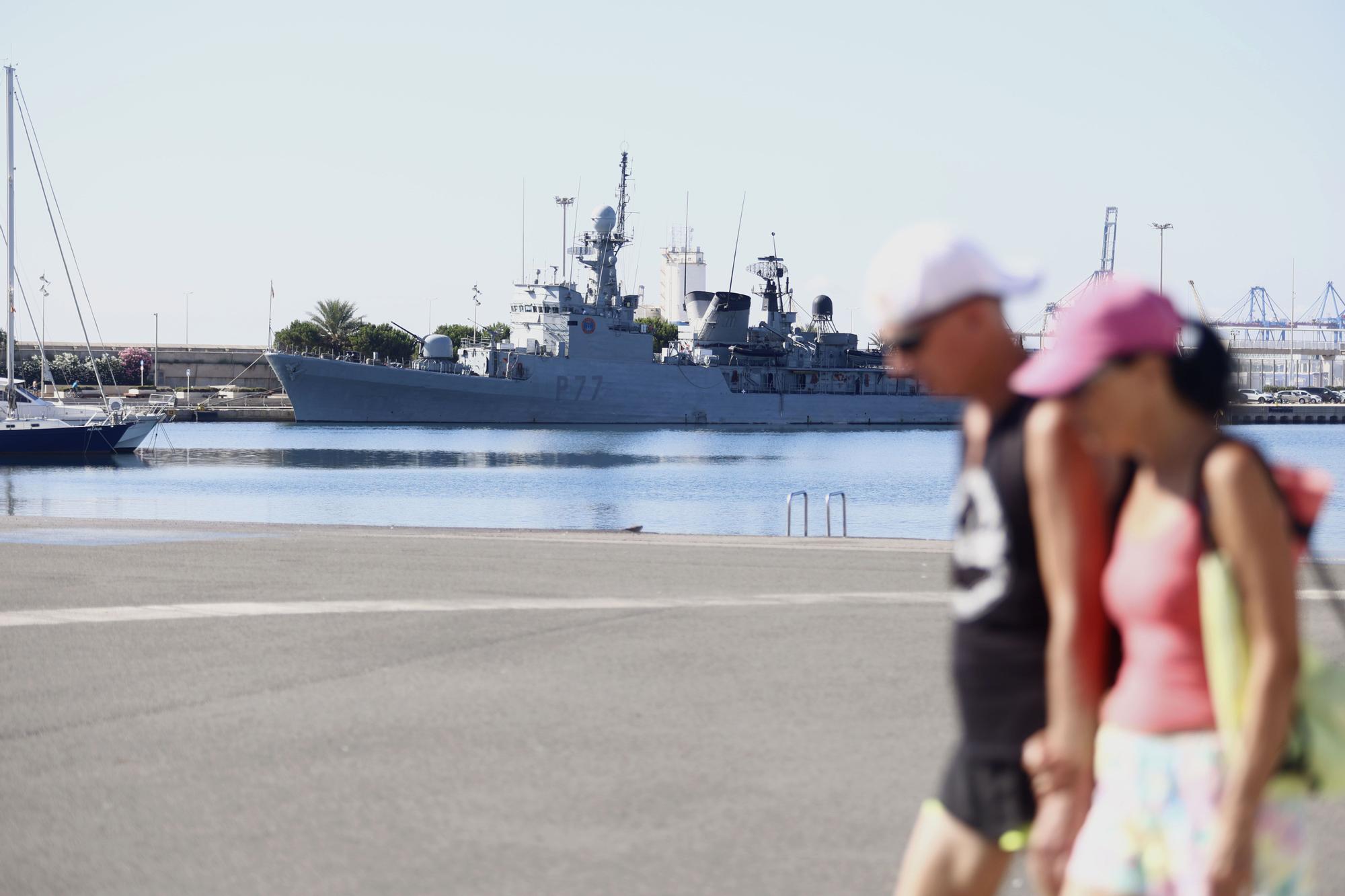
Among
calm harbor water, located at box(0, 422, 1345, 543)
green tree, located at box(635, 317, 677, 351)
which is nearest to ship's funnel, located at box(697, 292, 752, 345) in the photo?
calm harbor water, located at box(0, 422, 1345, 543)

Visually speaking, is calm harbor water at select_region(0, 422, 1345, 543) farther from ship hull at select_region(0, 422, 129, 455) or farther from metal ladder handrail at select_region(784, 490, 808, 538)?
metal ladder handrail at select_region(784, 490, 808, 538)

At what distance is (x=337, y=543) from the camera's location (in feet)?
48.5

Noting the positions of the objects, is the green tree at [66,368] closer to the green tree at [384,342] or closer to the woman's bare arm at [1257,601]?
the green tree at [384,342]

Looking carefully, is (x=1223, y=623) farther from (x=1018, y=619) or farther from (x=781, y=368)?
(x=781, y=368)

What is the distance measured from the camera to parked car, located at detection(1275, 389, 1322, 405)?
5674 inches

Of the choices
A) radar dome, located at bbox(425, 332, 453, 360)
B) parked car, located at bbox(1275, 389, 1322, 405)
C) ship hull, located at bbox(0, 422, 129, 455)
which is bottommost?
ship hull, located at bbox(0, 422, 129, 455)

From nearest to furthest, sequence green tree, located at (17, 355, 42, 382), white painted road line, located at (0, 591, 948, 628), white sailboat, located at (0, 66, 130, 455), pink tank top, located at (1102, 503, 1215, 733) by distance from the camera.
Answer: pink tank top, located at (1102, 503, 1215, 733), white painted road line, located at (0, 591, 948, 628), white sailboat, located at (0, 66, 130, 455), green tree, located at (17, 355, 42, 382)

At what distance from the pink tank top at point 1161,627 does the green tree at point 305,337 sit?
117042 millimetres

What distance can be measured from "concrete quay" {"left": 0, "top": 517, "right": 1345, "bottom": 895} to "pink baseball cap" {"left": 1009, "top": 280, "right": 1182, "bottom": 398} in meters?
2.42

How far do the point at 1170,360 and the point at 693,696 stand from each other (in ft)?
15.9

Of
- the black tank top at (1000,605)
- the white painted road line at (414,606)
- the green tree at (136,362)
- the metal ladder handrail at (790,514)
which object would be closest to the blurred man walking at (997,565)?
the black tank top at (1000,605)

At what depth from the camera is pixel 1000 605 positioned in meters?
2.68

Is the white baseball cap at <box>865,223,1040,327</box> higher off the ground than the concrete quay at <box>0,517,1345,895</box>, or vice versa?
the white baseball cap at <box>865,223,1040,327</box>

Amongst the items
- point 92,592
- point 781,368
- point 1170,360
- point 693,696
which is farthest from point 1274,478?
point 781,368
